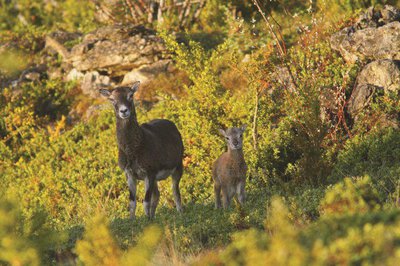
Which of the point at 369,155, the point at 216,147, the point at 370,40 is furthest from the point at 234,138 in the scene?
the point at 370,40

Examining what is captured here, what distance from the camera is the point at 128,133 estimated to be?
1239 centimetres

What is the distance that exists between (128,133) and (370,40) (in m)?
8.30

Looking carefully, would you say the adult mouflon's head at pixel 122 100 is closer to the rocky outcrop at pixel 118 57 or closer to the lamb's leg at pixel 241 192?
the lamb's leg at pixel 241 192

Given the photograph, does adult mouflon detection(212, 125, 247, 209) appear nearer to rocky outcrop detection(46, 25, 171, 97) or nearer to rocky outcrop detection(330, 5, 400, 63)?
rocky outcrop detection(330, 5, 400, 63)

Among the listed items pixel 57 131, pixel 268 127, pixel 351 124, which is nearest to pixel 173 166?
pixel 268 127

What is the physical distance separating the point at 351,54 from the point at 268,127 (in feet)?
11.7

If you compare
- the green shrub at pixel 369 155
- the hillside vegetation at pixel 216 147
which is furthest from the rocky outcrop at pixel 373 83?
the green shrub at pixel 369 155

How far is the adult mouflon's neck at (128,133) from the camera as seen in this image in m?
12.4

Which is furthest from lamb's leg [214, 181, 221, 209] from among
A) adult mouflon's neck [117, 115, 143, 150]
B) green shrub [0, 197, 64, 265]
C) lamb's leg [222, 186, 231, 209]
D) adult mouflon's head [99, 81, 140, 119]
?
green shrub [0, 197, 64, 265]

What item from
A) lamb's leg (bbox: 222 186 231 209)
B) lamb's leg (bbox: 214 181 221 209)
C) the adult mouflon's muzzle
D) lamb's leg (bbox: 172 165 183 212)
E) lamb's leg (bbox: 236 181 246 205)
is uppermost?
the adult mouflon's muzzle

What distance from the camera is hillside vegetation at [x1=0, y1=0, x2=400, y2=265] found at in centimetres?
665

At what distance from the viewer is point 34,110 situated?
78.3 feet

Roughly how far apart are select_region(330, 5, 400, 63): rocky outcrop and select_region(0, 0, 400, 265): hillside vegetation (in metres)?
0.08

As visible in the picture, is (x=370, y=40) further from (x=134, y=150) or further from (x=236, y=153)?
(x=134, y=150)
